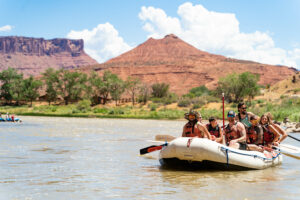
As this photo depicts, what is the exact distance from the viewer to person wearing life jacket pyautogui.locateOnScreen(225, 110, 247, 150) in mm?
11976

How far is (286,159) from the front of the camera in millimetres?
15750

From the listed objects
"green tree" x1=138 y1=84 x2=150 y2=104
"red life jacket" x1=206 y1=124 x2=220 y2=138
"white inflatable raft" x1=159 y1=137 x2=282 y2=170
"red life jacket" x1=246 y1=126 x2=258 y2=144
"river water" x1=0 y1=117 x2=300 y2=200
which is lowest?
"river water" x1=0 y1=117 x2=300 y2=200

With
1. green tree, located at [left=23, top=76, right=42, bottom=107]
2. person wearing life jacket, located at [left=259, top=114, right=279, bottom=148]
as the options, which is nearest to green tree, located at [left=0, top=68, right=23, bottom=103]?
green tree, located at [left=23, top=76, right=42, bottom=107]

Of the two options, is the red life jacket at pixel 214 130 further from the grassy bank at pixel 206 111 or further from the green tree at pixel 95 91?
the green tree at pixel 95 91

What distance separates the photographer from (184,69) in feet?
438

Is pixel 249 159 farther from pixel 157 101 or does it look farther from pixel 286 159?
pixel 157 101

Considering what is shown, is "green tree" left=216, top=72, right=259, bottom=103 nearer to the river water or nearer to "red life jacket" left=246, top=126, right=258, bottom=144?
the river water

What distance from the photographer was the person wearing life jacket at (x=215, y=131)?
12.0 metres

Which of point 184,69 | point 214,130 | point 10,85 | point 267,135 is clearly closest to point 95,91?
point 10,85

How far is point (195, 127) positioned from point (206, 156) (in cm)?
93

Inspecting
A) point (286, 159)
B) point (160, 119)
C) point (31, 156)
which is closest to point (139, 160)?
point (31, 156)

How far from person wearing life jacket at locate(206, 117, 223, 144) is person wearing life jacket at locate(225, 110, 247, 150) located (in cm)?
26

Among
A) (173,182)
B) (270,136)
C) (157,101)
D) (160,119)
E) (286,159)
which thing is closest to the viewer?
(173,182)

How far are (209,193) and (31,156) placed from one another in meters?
7.92
